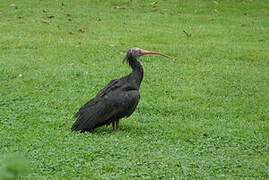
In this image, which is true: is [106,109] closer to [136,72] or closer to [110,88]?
[110,88]

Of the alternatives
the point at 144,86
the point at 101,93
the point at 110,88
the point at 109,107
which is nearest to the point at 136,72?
the point at 110,88

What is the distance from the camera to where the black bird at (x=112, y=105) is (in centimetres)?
741

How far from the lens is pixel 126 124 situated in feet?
26.9

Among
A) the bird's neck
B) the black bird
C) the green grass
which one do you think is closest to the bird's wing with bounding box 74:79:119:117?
the black bird

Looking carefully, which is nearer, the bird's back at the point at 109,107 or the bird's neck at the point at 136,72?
the bird's back at the point at 109,107

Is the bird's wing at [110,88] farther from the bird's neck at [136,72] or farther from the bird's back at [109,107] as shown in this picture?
the bird's neck at [136,72]

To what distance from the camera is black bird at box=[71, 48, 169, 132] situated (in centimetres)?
741

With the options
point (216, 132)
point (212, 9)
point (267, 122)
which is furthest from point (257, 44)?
point (216, 132)

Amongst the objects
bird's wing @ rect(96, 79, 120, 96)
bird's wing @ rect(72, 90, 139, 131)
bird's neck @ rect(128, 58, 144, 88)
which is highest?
bird's neck @ rect(128, 58, 144, 88)

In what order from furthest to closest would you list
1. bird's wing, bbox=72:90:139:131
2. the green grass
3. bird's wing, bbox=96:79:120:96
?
bird's wing, bbox=96:79:120:96, bird's wing, bbox=72:90:139:131, the green grass

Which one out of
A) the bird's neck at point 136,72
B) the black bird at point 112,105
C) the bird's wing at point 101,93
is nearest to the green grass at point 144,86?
the black bird at point 112,105

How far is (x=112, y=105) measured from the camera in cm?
757

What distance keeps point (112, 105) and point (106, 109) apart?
110 millimetres

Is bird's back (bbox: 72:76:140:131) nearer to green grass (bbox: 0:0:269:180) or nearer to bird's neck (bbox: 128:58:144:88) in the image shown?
bird's neck (bbox: 128:58:144:88)
